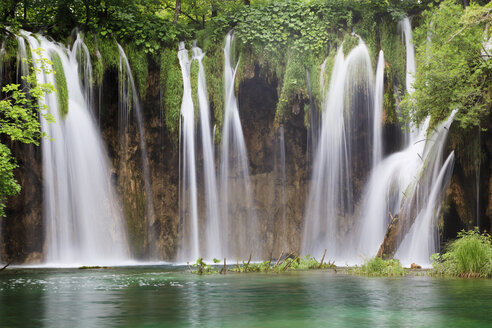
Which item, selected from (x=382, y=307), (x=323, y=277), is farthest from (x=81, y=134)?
(x=382, y=307)

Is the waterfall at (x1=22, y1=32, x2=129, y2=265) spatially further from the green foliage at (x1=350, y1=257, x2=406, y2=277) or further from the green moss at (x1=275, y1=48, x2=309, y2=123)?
the green foliage at (x1=350, y1=257, x2=406, y2=277)

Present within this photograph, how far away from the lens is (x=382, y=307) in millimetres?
8461

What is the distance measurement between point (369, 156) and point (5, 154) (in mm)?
14093

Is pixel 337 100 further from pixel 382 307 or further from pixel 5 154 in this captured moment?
pixel 382 307

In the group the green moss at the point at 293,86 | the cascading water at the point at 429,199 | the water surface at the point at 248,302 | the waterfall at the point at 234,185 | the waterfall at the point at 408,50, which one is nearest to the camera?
the water surface at the point at 248,302

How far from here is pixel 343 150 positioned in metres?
23.4

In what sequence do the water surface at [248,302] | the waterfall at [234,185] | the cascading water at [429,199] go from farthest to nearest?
the waterfall at [234,185]
the cascading water at [429,199]
the water surface at [248,302]

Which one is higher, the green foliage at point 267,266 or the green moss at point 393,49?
the green moss at point 393,49

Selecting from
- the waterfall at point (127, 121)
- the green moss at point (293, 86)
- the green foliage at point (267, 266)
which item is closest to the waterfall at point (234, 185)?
the green moss at point (293, 86)

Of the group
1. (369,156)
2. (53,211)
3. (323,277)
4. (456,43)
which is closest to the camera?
(323,277)

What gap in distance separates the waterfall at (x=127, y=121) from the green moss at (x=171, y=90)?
1.15 metres

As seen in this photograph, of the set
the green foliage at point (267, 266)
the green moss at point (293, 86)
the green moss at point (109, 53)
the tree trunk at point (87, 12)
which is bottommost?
the green foliage at point (267, 266)

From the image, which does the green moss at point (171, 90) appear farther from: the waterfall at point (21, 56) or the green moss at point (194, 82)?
the waterfall at point (21, 56)

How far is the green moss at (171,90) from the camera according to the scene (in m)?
24.1
